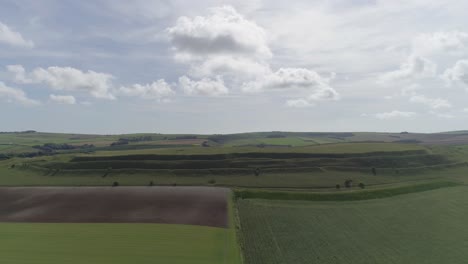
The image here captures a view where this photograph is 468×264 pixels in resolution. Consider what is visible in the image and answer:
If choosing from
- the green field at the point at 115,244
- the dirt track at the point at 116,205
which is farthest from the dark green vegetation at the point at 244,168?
the green field at the point at 115,244

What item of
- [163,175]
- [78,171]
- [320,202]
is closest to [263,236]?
[320,202]

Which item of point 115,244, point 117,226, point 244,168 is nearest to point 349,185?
point 244,168

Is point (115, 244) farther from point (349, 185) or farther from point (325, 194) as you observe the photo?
point (349, 185)

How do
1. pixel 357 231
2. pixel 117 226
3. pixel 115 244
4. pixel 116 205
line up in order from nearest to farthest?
pixel 115 244, pixel 357 231, pixel 117 226, pixel 116 205

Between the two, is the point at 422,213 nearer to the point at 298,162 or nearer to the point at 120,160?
the point at 298,162

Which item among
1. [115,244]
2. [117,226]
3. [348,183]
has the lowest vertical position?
[115,244]

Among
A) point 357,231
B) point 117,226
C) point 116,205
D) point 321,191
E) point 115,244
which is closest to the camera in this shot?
point 115,244

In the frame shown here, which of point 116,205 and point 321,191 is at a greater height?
point 321,191
